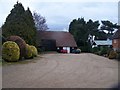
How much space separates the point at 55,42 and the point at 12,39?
123ft

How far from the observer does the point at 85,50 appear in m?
71.4

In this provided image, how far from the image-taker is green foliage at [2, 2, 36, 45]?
39.8 meters

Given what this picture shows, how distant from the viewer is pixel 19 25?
4144 centimetres

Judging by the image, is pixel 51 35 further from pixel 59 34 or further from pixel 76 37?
pixel 76 37

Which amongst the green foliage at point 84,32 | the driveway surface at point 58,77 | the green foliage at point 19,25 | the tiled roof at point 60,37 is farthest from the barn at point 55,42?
the driveway surface at point 58,77

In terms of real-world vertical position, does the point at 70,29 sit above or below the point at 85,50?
above

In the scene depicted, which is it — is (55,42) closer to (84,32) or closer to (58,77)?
(84,32)

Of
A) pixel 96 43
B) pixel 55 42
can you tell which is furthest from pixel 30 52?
pixel 96 43

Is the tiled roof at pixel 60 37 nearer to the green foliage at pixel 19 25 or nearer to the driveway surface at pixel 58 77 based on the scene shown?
the green foliage at pixel 19 25

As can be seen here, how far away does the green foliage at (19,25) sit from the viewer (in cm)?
3985

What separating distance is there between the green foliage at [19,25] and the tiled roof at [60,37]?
17422 millimetres

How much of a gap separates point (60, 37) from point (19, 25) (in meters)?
30.1

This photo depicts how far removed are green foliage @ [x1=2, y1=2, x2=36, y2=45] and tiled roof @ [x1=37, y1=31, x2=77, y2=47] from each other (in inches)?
686

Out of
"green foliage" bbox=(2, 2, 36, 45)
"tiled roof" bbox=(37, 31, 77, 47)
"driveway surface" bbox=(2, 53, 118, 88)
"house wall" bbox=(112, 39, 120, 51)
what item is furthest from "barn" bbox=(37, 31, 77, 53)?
"driveway surface" bbox=(2, 53, 118, 88)
